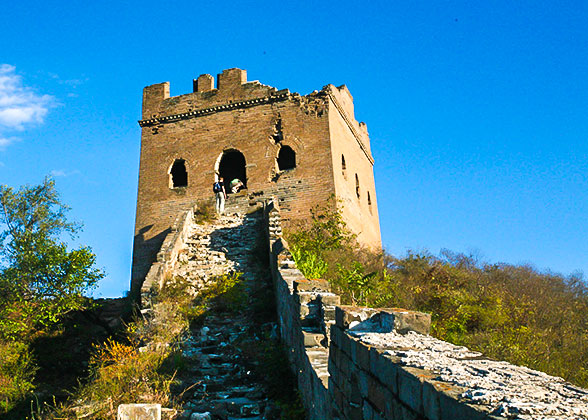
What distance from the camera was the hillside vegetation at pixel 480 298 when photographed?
8.46 metres

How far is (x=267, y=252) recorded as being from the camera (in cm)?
1281

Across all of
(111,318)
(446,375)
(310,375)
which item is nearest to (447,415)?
(446,375)

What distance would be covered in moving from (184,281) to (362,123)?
51.4 ft

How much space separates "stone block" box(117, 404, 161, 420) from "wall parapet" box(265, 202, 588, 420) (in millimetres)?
1871

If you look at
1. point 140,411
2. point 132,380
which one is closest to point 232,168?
point 132,380

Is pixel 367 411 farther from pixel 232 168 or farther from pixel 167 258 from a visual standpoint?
pixel 232 168

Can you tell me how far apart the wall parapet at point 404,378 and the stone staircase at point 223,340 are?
134 cm

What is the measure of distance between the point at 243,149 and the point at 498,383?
17.3m

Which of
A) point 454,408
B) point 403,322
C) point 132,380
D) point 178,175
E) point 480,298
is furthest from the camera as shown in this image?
point 178,175

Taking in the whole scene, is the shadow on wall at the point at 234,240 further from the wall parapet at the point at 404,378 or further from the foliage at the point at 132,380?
the wall parapet at the point at 404,378

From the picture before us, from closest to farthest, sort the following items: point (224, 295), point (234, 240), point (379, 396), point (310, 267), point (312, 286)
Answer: point (379, 396) → point (312, 286) → point (224, 295) → point (310, 267) → point (234, 240)

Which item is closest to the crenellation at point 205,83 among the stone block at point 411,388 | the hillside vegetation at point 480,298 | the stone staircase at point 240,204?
the stone staircase at point 240,204

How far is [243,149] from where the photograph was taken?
18891 millimetres

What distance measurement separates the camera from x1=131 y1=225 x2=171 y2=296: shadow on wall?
18.3m
